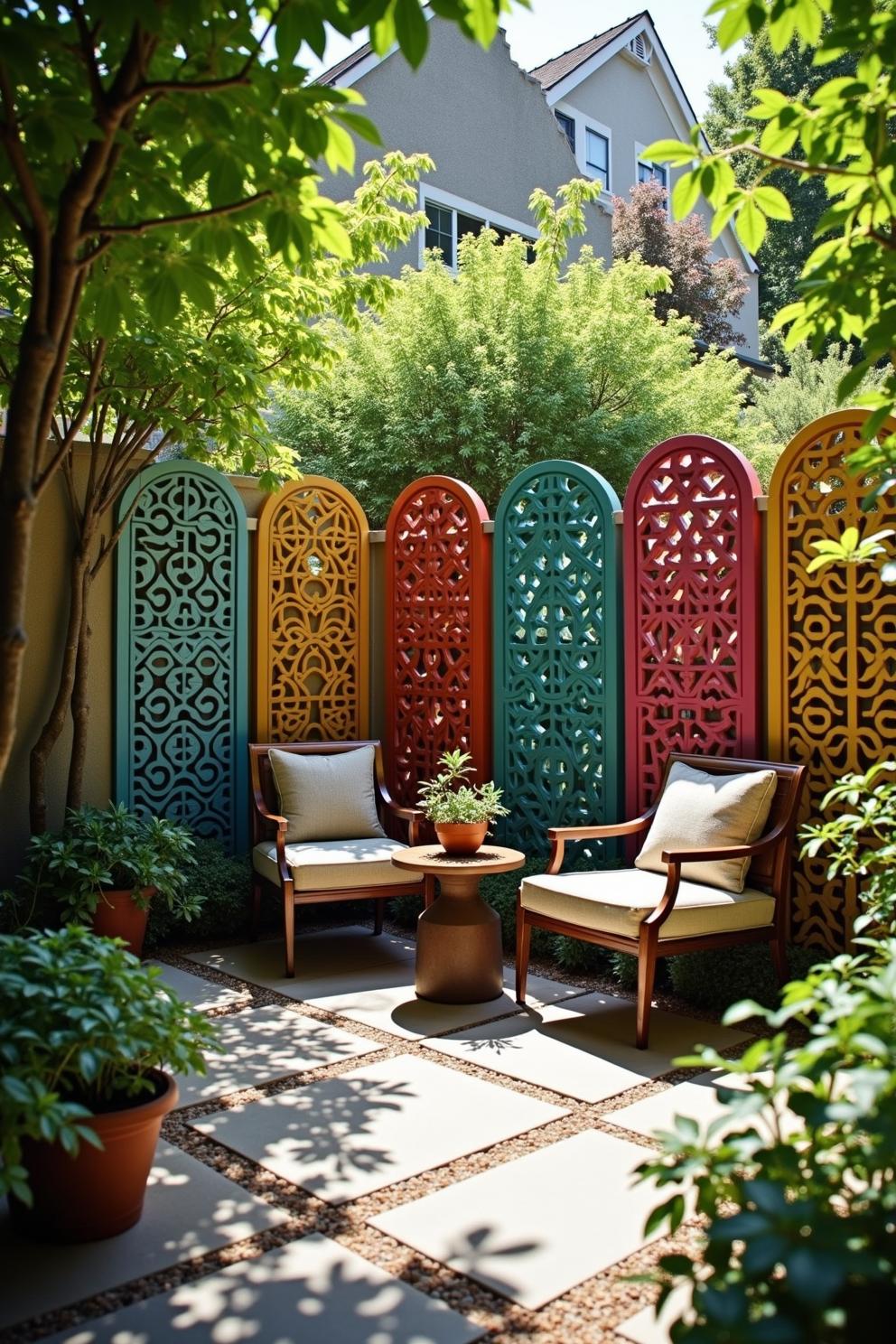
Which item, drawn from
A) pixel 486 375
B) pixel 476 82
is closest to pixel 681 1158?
pixel 486 375

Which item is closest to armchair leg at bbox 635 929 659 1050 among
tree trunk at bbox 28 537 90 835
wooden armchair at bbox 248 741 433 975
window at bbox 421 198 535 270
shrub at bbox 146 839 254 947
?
wooden armchair at bbox 248 741 433 975

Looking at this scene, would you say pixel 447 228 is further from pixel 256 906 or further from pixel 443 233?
pixel 256 906

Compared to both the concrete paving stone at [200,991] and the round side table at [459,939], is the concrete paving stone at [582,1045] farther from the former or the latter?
the concrete paving stone at [200,991]

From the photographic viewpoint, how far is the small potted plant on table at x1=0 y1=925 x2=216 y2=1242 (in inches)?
98.8

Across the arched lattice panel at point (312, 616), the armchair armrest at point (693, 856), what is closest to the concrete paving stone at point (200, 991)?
the arched lattice panel at point (312, 616)

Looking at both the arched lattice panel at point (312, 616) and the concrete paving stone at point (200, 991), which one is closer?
the concrete paving stone at point (200, 991)

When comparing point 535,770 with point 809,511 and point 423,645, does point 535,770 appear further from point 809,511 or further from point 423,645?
point 809,511

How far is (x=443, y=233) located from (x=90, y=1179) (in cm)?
1199

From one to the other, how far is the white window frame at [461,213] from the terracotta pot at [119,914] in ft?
28.6

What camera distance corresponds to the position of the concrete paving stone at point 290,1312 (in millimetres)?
2287

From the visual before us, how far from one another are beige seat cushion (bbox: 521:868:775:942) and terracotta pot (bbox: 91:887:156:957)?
1.83 metres

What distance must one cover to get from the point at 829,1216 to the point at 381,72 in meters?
12.8

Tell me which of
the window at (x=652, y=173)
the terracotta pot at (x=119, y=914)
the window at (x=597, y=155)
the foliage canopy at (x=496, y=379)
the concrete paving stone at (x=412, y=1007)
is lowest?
the concrete paving stone at (x=412, y=1007)

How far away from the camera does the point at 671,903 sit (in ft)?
13.8
